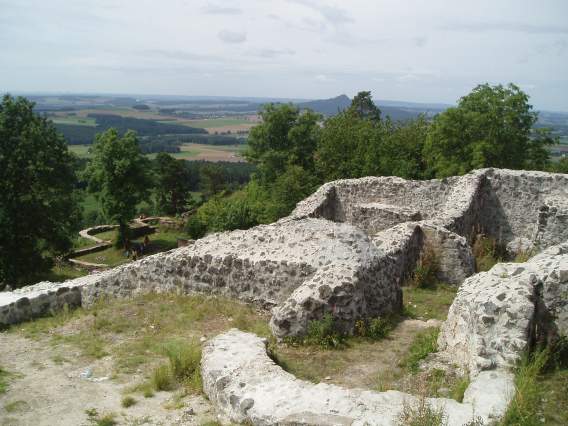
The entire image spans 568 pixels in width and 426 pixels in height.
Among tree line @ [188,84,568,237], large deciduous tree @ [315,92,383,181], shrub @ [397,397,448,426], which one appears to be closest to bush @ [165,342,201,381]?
shrub @ [397,397,448,426]

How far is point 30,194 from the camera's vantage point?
24.0 m

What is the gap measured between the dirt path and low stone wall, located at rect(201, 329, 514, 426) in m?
0.48

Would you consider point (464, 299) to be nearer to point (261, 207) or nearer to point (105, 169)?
point (261, 207)

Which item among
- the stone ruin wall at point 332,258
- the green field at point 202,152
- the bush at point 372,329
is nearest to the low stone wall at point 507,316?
the bush at point 372,329

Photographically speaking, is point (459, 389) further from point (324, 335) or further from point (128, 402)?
point (128, 402)

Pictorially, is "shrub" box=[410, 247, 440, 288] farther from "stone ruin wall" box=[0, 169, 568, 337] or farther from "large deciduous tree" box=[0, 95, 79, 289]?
"large deciduous tree" box=[0, 95, 79, 289]

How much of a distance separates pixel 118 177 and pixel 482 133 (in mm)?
28505

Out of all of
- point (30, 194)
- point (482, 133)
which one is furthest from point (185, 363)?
point (482, 133)

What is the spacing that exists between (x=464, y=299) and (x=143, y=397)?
4535mm

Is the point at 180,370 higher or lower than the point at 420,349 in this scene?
lower

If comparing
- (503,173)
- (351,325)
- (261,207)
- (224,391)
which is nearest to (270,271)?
(351,325)

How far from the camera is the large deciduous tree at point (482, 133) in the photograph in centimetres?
2495

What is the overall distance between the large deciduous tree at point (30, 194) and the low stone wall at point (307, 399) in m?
19.8

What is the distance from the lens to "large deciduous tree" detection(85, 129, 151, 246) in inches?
1578
